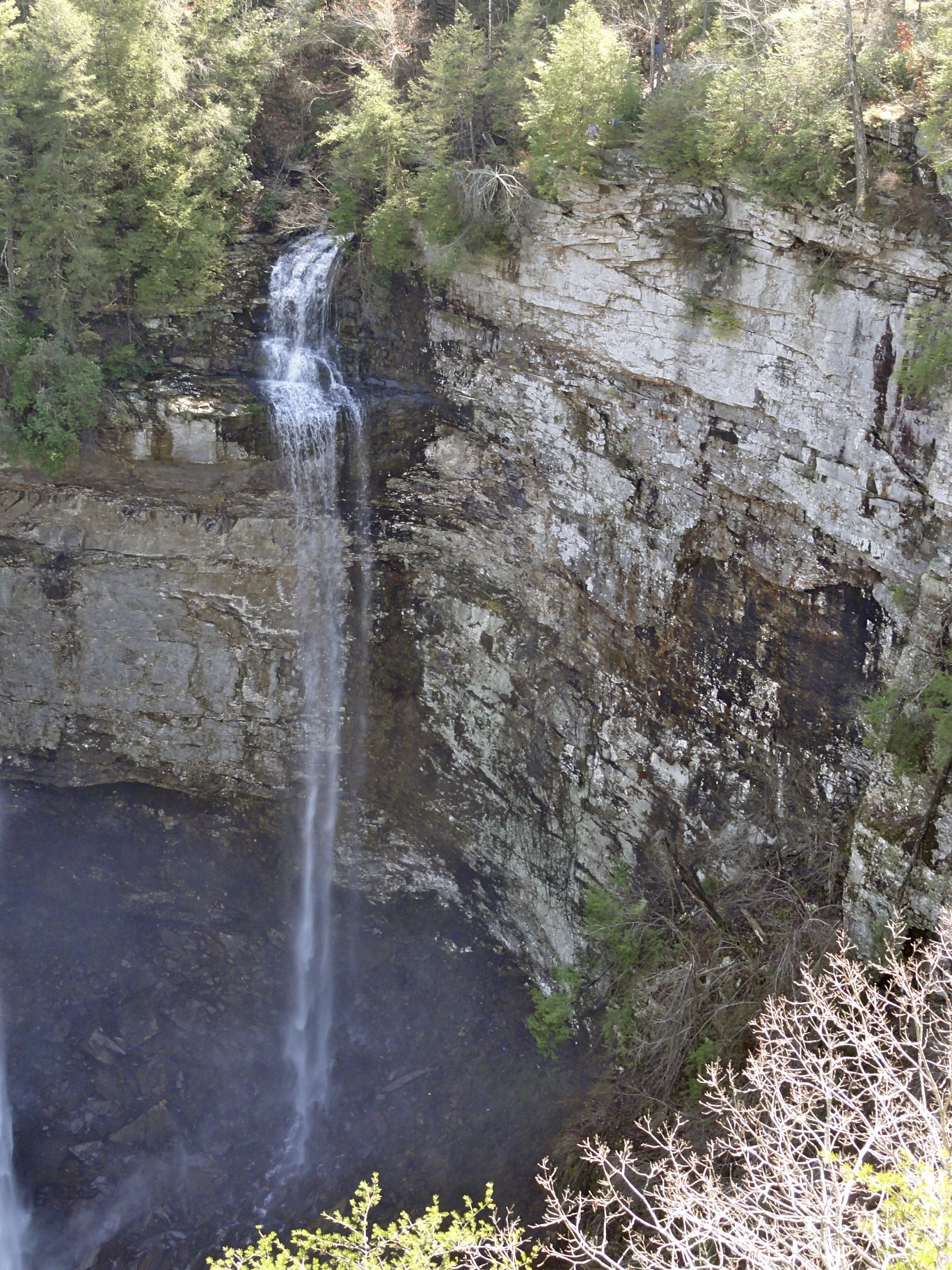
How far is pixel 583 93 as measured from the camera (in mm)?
11984

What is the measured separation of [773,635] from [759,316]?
378 centimetres

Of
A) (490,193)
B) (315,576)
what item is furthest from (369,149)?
(315,576)

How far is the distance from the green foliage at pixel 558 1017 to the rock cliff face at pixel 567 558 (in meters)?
0.65

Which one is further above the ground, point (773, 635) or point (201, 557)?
point (773, 635)

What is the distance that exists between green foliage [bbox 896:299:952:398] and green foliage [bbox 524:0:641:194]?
15.6ft

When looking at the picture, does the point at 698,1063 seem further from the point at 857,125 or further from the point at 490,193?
the point at 490,193

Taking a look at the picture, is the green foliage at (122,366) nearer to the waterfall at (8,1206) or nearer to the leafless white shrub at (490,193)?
the leafless white shrub at (490,193)

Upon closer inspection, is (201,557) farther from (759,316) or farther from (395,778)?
(759,316)

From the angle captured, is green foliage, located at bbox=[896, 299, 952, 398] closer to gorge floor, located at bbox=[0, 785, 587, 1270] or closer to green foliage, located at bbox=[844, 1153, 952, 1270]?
green foliage, located at bbox=[844, 1153, 952, 1270]

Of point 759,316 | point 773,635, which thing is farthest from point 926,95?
point 773,635

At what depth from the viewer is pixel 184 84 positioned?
15.8 m

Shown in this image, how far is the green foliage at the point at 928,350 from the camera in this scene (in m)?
9.09

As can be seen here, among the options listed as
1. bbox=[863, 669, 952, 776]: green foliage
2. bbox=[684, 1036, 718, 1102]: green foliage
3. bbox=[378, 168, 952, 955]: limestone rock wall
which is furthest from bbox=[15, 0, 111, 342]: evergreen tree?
bbox=[684, 1036, 718, 1102]: green foliage

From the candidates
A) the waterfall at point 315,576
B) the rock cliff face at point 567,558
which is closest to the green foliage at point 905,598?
the rock cliff face at point 567,558
